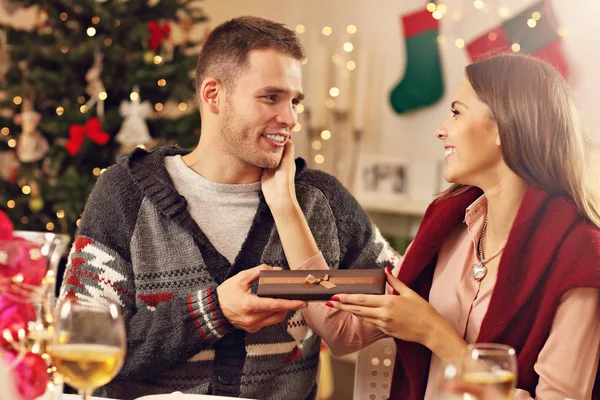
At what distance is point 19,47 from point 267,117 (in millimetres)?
2301

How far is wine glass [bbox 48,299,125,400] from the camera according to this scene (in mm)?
1165

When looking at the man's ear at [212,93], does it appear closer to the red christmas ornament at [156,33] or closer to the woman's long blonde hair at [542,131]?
the woman's long blonde hair at [542,131]

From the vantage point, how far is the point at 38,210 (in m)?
4.12

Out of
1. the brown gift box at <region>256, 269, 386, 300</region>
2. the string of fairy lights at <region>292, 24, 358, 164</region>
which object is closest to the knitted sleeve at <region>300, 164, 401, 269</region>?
the brown gift box at <region>256, 269, 386, 300</region>

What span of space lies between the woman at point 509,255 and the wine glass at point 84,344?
688 mm

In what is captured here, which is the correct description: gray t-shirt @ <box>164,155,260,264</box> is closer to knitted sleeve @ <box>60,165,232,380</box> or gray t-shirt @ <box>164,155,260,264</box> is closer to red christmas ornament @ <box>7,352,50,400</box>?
knitted sleeve @ <box>60,165,232,380</box>

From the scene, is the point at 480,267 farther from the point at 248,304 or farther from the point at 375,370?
the point at 248,304

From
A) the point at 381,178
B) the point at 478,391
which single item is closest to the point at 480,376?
the point at 478,391

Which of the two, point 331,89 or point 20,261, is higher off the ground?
point 331,89

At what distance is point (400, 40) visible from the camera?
4.79 m

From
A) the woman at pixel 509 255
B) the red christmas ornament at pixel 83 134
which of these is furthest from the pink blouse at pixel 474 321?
the red christmas ornament at pixel 83 134

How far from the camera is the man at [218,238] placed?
6.66 feet

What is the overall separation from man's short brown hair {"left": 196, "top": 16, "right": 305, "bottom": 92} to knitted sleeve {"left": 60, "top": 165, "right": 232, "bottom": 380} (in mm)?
390

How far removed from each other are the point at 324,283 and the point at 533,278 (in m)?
0.47
